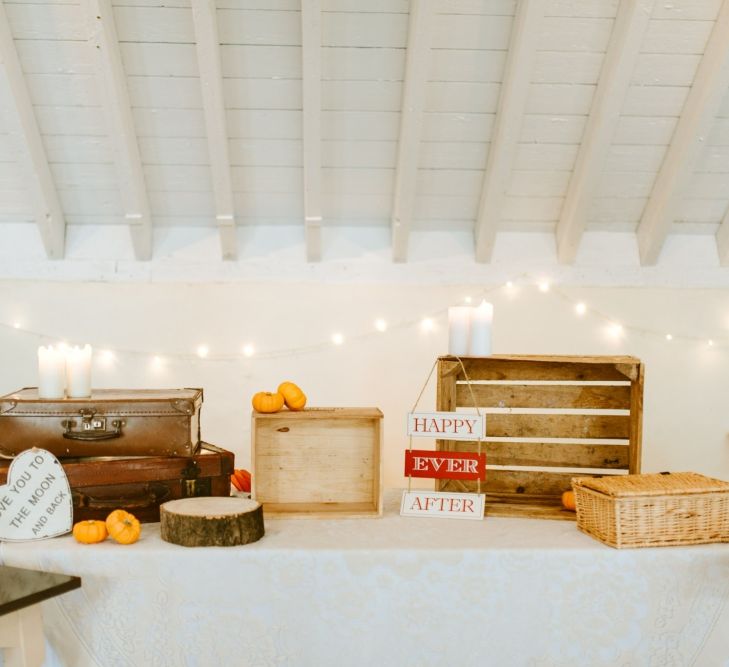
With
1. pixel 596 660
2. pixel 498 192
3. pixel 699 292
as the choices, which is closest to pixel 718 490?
pixel 596 660

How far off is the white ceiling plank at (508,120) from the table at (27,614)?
240 cm

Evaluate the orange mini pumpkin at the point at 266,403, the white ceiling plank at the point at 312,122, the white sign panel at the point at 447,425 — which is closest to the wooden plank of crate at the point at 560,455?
the white sign panel at the point at 447,425

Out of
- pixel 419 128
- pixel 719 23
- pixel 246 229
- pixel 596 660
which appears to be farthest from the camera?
pixel 246 229

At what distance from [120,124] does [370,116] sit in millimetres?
1056

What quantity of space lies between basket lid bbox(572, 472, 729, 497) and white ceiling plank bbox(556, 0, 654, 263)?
1610mm

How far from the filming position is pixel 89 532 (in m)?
1.98

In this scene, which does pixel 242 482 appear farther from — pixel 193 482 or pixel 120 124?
pixel 120 124

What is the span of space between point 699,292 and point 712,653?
7.63 feet

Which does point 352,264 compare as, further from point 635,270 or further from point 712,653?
point 712,653

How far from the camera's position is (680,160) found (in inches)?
133

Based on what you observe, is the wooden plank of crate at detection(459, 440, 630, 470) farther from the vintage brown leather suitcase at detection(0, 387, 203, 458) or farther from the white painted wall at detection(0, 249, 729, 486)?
the white painted wall at detection(0, 249, 729, 486)

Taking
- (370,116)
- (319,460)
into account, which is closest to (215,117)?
(370,116)

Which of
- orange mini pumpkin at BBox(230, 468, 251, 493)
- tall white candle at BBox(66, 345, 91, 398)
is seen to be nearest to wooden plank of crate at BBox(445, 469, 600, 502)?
orange mini pumpkin at BBox(230, 468, 251, 493)

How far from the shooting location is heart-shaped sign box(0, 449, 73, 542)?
201 centimetres
